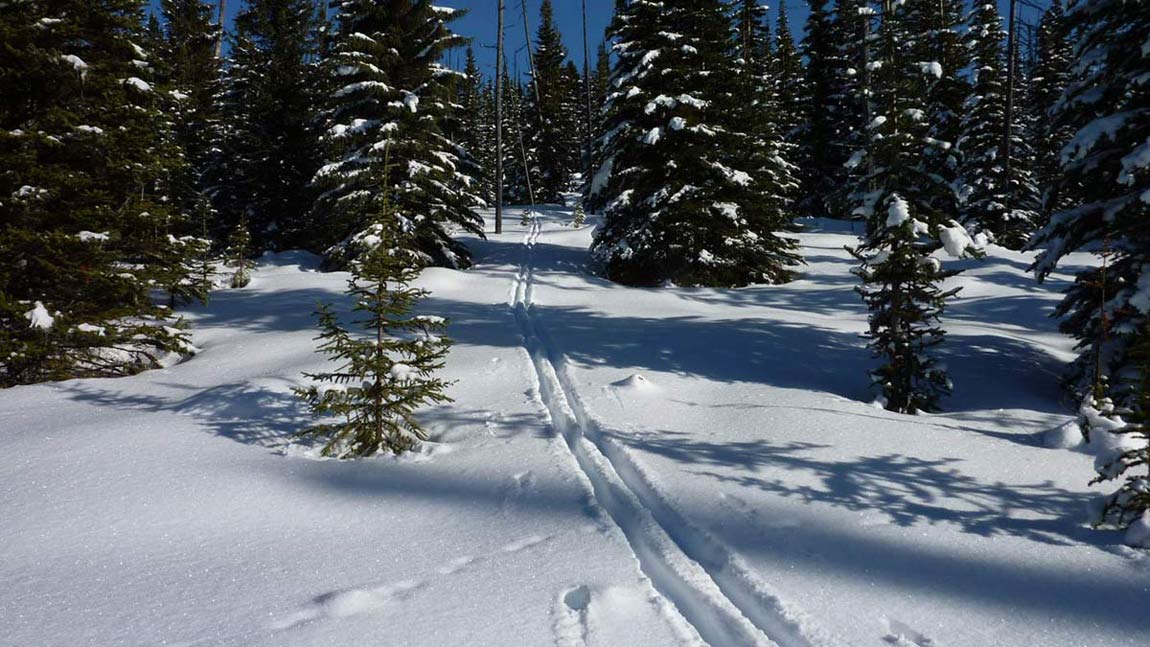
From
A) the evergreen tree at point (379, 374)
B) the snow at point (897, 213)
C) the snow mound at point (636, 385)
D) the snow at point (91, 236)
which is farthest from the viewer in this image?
the snow at point (91, 236)

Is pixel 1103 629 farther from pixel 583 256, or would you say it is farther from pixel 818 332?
pixel 583 256

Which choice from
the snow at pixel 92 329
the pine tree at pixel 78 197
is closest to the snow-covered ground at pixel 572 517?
the snow at pixel 92 329

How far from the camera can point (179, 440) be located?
6258 mm

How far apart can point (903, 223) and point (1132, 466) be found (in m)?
3.98

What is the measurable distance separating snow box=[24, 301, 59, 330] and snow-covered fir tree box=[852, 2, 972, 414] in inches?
471

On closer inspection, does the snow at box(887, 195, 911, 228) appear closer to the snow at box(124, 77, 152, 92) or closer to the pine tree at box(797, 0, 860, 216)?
the snow at box(124, 77, 152, 92)

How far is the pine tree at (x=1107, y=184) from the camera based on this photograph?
7.53 metres

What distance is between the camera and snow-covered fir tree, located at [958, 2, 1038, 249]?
24469 millimetres

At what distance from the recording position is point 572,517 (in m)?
4.57

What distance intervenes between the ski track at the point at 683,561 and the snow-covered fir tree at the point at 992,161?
79.2 ft

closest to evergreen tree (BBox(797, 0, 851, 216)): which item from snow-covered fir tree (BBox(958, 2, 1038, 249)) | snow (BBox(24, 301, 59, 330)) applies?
snow-covered fir tree (BBox(958, 2, 1038, 249))

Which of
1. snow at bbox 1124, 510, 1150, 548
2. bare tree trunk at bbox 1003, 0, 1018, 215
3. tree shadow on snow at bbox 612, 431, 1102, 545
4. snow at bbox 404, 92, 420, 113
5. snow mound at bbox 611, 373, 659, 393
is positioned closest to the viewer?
snow at bbox 1124, 510, 1150, 548

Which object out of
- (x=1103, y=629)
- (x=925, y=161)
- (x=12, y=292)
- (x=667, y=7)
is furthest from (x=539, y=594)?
(x=667, y=7)

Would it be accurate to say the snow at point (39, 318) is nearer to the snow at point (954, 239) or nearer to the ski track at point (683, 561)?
the ski track at point (683, 561)
